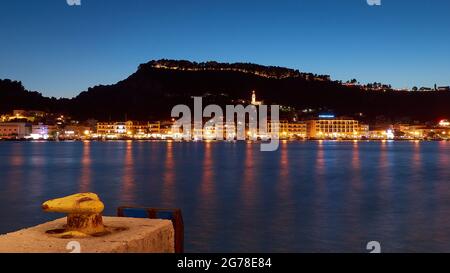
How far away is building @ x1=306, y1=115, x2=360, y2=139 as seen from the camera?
180 metres

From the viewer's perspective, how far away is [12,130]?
16512 centimetres

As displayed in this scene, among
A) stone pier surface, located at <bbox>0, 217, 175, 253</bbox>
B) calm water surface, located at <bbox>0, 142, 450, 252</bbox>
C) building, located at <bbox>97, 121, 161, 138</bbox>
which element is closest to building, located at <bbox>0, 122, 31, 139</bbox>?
building, located at <bbox>97, 121, 161, 138</bbox>

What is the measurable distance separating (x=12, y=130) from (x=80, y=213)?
173559 mm

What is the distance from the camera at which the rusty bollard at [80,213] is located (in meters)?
5.24

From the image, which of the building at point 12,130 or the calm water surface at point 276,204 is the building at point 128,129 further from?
the calm water surface at point 276,204

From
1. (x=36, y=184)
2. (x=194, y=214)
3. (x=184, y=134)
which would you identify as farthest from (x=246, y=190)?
(x=184, y=134)

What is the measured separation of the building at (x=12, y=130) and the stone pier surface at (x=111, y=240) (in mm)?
171312

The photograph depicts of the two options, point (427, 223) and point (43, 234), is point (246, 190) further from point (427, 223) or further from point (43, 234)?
point (43, 234)

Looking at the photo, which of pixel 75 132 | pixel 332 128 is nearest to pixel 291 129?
pixel 332 128

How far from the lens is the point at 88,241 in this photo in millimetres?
5035

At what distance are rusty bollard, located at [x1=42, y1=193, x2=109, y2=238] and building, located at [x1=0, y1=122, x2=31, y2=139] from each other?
17148 centimetres

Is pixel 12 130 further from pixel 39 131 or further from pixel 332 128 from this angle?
pixel 332 128

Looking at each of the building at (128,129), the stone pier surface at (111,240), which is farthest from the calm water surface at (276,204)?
the building at (128,129)
